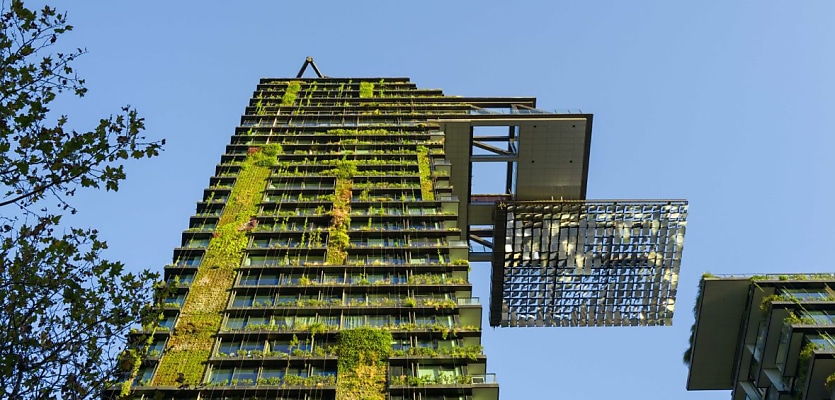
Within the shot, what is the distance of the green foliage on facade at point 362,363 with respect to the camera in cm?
3216

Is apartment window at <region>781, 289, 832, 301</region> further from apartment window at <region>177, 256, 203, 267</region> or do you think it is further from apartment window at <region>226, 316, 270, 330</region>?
apartment window at <region>177, 256, 203, 267</region>

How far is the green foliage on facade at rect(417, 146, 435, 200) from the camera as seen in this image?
50.7m

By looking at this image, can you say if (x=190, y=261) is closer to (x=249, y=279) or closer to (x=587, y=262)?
(x=249, y=279)

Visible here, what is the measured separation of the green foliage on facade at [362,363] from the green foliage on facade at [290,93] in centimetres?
3731

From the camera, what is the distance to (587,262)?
66.2m

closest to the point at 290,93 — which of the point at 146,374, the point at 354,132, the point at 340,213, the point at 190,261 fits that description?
the point at 354,132

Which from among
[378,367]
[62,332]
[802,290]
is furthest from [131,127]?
[802,290]

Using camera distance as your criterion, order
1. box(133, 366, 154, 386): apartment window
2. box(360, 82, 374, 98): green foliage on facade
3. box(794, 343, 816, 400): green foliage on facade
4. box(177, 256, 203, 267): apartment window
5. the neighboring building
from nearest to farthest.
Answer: box(133, 366, 154, 386): apartment window, box(794, 343, 816, 400): green foliage on facade, the neighboring building, box(177, 256, 203, 267): apartment window, box(360, 82, 374, 98): green foliage on facade

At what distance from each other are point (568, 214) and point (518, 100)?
13.0m

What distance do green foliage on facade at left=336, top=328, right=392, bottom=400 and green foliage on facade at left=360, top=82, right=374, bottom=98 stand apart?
39.2 m

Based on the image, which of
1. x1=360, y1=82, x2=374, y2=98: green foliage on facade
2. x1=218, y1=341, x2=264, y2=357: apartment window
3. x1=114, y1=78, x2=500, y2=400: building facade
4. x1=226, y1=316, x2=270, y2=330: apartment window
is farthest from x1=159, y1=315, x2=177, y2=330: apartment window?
x1=360, y1=82, x2=374, y2=98: green foliage on facade

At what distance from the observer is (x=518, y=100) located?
7112cm

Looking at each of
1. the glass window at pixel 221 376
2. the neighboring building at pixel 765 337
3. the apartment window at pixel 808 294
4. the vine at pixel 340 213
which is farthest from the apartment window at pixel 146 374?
the apartment window at pixel 808 294

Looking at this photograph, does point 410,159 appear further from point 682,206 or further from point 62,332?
point 62,332
